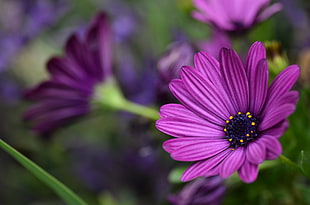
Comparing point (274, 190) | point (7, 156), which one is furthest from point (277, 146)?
point (7, 156)

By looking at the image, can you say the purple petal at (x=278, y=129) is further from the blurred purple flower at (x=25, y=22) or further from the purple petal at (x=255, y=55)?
the blurred purple flower at (x=25, y=22)

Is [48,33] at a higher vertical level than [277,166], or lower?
higher

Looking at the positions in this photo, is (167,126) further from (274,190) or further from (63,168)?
(63,168)

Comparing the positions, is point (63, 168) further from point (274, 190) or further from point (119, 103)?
point (274, 190)

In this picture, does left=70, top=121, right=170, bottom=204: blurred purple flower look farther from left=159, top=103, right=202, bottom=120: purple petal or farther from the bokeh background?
left=159, top=103, right=202, bottom=120: purple petal

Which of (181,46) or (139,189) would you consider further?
(139,189)

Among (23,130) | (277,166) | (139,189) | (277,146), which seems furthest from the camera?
(23,130)

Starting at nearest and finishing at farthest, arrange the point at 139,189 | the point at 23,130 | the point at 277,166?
the point at 277,166
the point at 139,189
the point at 23,130

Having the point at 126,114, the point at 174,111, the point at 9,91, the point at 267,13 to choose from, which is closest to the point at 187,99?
the point at 174,111
